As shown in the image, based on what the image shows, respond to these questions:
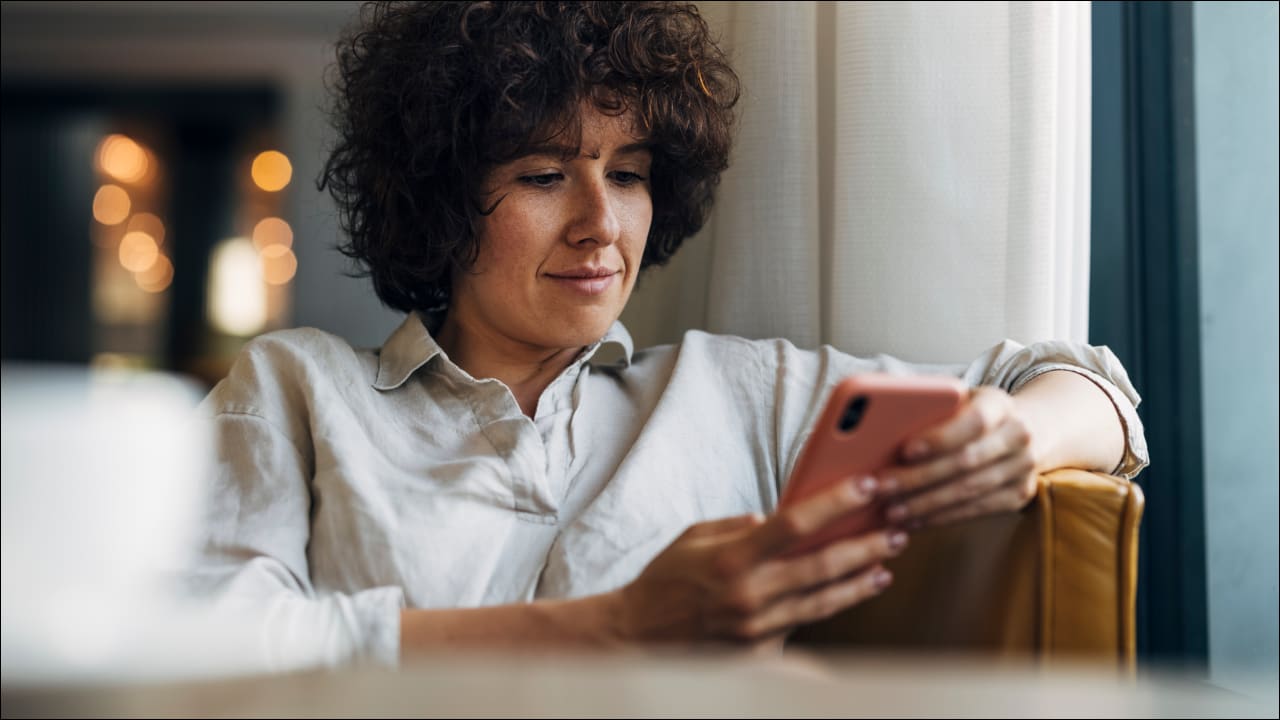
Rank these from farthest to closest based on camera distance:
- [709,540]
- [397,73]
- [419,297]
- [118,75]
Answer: [118,75] → [419,297] → [397,73] → [709,540]

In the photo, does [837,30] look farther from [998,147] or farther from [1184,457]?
[1184,457]

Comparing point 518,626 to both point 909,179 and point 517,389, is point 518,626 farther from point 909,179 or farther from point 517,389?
point 909,179

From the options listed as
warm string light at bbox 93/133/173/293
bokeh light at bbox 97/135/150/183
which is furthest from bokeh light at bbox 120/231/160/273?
bokeh light at bbox 97/135/150/183

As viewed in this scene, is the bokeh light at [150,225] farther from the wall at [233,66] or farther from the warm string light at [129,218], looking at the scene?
the wall at [233,66]

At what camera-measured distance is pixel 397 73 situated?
1218mm

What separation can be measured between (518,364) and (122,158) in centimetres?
484

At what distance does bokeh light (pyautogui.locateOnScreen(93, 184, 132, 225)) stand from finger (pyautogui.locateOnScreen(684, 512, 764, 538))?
5.27 m

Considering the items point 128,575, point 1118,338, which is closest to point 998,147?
point 1118,338

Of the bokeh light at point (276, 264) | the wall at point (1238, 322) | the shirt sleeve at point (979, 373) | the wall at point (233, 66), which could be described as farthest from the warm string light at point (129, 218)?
the wall at point (1238, 322)

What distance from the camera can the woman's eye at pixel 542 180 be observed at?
1.17m

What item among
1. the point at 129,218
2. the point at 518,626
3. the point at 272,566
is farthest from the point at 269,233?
the point at 518,626

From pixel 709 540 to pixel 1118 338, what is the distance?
3.06ft

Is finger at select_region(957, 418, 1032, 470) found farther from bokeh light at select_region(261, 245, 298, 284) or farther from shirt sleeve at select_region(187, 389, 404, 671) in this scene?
bokeh light at select_region(261, 245, 298, 284)

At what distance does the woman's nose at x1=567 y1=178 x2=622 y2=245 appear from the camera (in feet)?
3.73
